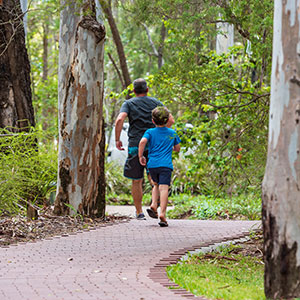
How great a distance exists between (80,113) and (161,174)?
67.6 inches

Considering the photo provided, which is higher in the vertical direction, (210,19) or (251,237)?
(210,19)

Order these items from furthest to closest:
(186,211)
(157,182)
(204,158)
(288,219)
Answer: (186,211) < (204,158) < (157,182) < (288,219)

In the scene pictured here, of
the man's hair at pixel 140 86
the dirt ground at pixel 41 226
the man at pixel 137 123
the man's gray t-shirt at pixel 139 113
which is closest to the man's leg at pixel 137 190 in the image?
the man at pixel 137 123

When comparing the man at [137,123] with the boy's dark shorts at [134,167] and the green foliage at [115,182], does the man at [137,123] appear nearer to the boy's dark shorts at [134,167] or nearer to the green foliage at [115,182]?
the boy's dark shorts at [134,167]

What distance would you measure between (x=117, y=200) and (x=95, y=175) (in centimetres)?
802

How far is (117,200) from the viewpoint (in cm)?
1812

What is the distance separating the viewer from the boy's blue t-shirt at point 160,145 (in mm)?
9367

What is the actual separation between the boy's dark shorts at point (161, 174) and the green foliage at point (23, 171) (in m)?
1.79

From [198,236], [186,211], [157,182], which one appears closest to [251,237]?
[198,236]

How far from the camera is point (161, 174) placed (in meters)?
9.32

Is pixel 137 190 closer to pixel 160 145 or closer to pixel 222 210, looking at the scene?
pixel 160 145

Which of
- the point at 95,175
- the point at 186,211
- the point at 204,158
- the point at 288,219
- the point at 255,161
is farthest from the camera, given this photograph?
the point at 186,211

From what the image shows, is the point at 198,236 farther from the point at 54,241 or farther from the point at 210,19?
the point at 210,19

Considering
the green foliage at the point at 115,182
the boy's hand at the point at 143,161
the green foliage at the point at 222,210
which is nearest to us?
the boy's hand at the point at 143,161
